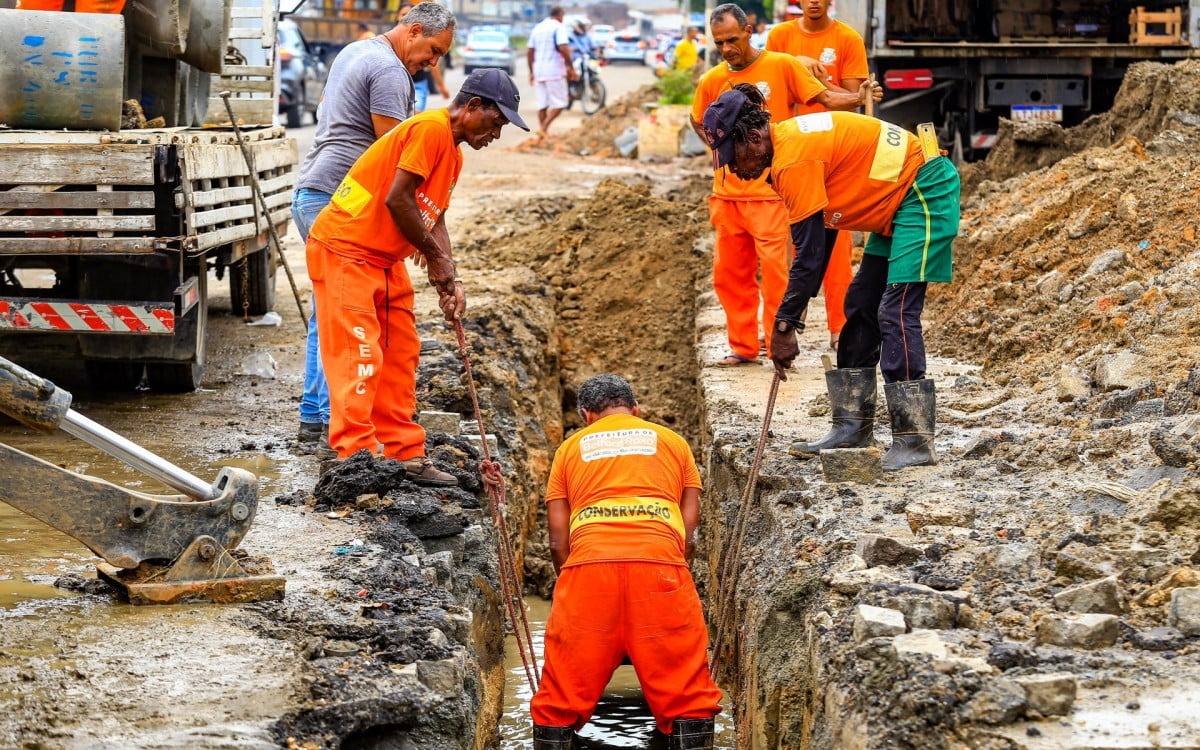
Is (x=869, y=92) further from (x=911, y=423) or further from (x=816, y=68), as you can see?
(x=911, y=423)

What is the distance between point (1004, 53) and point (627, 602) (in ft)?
28.6

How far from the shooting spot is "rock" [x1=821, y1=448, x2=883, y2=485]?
568 centimetres

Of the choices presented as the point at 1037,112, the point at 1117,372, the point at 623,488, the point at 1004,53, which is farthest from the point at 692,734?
the point at 1037,112

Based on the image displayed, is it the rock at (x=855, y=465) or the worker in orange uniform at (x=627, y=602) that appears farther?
the rock at (x=855, y=465)

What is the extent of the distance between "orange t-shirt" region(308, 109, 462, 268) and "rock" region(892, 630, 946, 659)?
250 centimetres

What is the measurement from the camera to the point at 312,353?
6.38 metres

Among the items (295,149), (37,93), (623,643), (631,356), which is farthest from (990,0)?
(623,643)

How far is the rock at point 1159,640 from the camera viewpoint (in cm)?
374

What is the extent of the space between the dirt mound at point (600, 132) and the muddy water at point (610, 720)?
15.7 m

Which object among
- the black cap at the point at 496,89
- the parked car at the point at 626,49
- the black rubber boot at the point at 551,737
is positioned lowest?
the black rubber boot at the point at 551,737

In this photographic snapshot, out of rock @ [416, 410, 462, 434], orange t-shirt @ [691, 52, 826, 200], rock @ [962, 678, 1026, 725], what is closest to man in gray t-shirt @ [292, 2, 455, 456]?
rock @ [416, 410, 462, 434]

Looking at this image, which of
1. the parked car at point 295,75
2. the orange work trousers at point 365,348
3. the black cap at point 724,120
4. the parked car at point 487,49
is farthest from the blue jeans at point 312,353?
the parked car at point 487,49

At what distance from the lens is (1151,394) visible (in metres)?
6.05

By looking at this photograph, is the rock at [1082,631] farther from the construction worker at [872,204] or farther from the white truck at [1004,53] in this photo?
the white truck at [1004,53]
